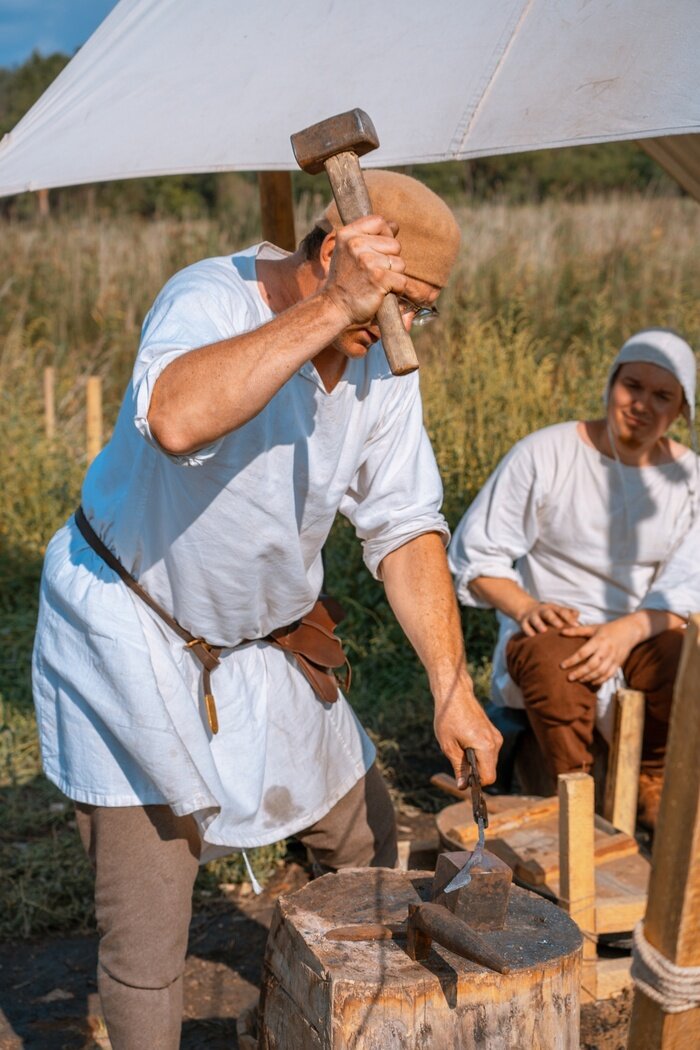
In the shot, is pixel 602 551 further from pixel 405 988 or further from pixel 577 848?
pixel 405 988

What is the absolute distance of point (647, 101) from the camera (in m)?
2.51

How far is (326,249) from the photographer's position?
2188mm

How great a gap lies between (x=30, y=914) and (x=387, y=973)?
1988 millimetres

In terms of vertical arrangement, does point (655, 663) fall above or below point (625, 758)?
above

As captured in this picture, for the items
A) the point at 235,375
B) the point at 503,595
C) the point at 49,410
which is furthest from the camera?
the point at 49,410

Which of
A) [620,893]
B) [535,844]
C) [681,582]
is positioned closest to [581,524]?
[681,582]

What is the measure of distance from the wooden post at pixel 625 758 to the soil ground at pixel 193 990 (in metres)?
0.69

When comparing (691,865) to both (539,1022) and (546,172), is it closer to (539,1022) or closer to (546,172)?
(539,1022)

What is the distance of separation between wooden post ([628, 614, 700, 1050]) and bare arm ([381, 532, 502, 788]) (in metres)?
0.72

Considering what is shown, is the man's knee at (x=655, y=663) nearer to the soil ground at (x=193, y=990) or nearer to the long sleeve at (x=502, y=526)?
the long sleeve at (x=502, y=526)

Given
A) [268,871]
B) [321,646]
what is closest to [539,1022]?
[321,646]

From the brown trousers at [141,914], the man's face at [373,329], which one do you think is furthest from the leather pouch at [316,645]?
the man's face at [373,329]

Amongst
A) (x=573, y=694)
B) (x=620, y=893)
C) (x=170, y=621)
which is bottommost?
(x=620, y=893)

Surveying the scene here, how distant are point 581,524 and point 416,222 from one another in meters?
2.25
